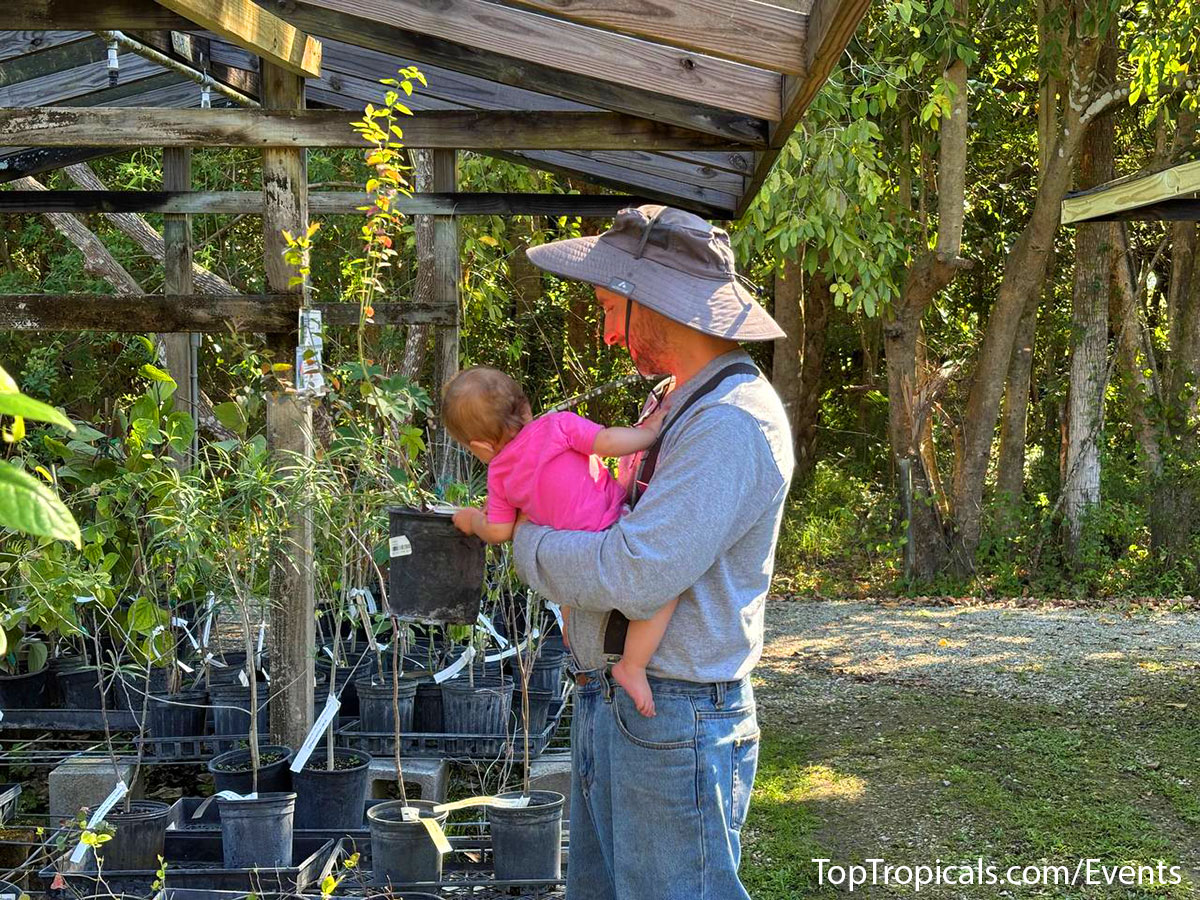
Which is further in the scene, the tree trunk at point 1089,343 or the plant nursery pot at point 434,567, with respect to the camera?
the tree trunk at point 1089,343

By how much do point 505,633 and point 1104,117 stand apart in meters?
7.20

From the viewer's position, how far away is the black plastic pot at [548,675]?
5.16 m

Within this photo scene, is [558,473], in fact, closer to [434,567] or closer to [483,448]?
[483,448]

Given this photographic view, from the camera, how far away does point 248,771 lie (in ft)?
12.5

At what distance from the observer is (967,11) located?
29.7 feet

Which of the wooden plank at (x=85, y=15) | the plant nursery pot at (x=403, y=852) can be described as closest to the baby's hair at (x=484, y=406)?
the plant nursery pot at (x=403, y=852)

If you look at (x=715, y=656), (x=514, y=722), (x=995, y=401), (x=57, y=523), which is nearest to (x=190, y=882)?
(x=514, y=722)

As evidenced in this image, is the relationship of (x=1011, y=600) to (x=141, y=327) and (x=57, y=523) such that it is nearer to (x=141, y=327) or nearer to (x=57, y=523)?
(x=141, y=327)

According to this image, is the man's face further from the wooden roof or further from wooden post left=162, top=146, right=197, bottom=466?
wooden post left=162, top=146, right=197, bottom=466

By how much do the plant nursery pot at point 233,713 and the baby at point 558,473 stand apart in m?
2.54

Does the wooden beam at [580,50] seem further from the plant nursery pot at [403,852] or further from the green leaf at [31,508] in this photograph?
the green leaf at [31,508]

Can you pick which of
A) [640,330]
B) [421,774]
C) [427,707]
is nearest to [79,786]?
[421,774]

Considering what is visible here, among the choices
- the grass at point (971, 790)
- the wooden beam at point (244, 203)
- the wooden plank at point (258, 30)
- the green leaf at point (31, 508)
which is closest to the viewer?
the green leaf at point (31, 508)

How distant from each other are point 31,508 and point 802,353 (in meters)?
10.6
